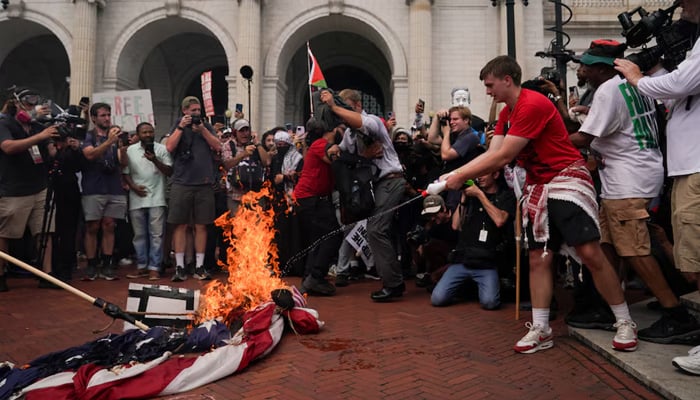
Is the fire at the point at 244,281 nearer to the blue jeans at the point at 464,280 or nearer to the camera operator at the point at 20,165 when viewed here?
the blue jeans at the point at 464,280

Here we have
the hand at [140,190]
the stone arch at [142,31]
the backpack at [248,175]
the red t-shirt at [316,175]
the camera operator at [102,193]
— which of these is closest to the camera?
the red t-shirt at [316,175]

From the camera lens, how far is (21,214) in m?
6.70

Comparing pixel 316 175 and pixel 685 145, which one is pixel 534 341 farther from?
pixel 316 175

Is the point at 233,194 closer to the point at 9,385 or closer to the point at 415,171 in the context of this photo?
the point at 415,171

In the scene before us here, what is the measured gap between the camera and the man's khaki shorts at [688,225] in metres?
3.19

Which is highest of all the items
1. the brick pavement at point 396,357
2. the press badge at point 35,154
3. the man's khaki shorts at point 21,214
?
the press badge at point 35,154

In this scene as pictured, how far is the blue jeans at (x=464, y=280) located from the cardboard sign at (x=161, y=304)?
9.00ft

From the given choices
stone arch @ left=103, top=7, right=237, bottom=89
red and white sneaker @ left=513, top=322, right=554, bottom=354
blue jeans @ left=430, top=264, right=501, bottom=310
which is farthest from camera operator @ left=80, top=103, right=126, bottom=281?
stone arch @ left=103, top=7, right=237, bottom=89

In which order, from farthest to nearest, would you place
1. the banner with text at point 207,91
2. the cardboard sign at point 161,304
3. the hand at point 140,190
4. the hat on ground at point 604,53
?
1. the banner with text at point 207,91
2. the hand at point 140,190
3. the cardboard sign at point 161,304
4. the hat on ground at point 604,53

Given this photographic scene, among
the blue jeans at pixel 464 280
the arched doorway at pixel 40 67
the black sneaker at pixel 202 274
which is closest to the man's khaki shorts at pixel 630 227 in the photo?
the blue jeans at pixel 464 280

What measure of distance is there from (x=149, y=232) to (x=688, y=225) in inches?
285

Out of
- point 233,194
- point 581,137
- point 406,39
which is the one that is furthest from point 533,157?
point 406,39

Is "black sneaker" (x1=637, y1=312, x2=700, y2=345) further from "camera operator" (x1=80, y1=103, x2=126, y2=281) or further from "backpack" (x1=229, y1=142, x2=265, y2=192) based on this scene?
"camera operator" (x1=80, y1=103, x2=126, y2=281)

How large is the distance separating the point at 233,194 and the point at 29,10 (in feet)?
50.9
